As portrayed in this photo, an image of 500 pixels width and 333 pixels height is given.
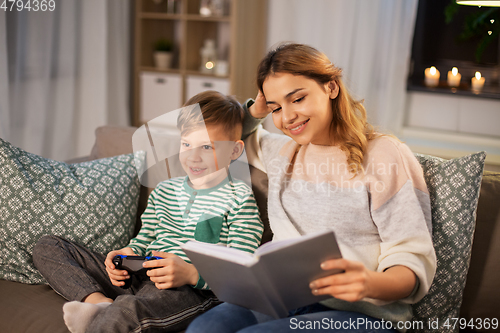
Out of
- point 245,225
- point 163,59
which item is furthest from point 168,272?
point 163,59

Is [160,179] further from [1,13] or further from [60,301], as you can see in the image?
[1,13]

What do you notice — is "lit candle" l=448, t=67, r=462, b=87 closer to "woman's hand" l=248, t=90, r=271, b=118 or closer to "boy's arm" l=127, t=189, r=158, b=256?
"woman's hand" l=248, t=90, r=271, b=118

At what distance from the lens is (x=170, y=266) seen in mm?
1069

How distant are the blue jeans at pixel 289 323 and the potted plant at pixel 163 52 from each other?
274cm

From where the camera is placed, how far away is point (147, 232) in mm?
1327

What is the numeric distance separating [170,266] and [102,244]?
366 millimetres

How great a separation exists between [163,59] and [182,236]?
7.99ft

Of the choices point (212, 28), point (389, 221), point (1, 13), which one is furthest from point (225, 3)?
point (389, 221)

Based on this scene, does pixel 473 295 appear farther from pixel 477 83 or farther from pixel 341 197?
pixel 477 83

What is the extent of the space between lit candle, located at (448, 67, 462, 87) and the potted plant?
2.03 meters

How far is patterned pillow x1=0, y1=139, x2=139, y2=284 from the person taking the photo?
1.26m

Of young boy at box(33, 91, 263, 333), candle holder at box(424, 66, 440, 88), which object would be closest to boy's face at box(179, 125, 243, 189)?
young boy at box(33, 91, 263, 333)

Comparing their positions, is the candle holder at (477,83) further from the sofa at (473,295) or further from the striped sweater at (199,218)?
the striped sweater at (199,218)

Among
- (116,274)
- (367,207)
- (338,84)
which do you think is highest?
(338,84)
